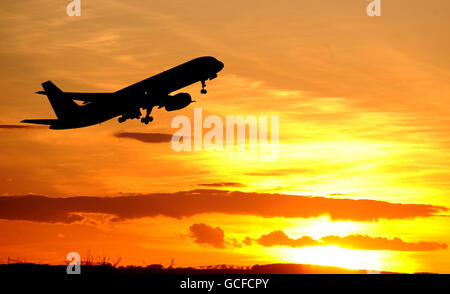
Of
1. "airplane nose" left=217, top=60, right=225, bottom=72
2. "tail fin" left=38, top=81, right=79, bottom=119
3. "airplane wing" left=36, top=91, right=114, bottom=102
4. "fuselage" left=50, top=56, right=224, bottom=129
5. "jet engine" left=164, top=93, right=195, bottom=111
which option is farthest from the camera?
"tail fin" left=38, top=81, right=79, bottom=119

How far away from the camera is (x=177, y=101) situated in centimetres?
12100

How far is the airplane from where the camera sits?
400 feet

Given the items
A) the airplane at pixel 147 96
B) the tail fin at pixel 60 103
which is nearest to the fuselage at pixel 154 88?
the airplane at pixel 147 96

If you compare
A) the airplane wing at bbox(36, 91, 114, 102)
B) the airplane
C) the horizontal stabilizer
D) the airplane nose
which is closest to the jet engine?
the airplane

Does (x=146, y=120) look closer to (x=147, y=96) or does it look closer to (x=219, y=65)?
(x=147, y=96)

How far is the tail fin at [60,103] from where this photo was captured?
142500 mm

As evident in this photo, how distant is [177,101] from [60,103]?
3514 centimetres

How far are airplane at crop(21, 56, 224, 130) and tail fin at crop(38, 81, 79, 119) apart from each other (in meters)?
11.2

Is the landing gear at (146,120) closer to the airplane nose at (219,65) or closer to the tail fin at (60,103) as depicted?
the airplane nose at (219,65)

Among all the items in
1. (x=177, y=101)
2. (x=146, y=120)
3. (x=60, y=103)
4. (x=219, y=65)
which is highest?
(x=219, y=65)

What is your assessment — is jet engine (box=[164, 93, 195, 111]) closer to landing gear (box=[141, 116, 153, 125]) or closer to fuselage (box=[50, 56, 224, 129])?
fuselage (box=[50, 56, 224, 129])

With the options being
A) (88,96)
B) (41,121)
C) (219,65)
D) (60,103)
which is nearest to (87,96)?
(88,96)

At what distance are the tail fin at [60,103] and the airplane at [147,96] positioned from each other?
1121 centimetres
